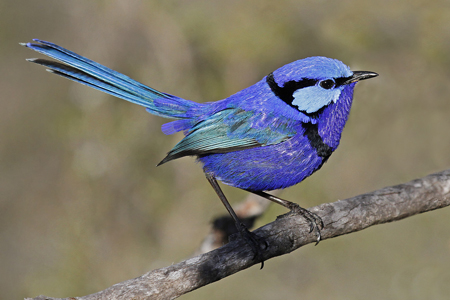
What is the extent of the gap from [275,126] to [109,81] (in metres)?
1.61

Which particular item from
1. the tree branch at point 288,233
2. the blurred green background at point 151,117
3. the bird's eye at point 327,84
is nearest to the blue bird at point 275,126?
the bird's eye at point 327,84

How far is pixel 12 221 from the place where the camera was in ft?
23.1

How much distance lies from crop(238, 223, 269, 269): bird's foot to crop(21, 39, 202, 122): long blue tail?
134cm

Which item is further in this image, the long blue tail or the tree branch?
the long blue tail

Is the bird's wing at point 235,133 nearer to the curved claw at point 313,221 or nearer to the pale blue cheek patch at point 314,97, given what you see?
the pale blue cheek patch at point 314,97

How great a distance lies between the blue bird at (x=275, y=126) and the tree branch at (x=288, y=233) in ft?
0.56

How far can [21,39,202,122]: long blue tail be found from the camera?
4.11 meters

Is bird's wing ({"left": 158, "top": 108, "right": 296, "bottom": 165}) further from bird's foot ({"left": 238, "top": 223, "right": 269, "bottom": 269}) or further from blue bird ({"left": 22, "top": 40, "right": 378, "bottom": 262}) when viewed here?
bird's foot ({"left": 238, "top": 223, "right": 269, "bottom": 269})

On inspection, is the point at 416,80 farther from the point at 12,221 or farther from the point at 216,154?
the point at 12,221

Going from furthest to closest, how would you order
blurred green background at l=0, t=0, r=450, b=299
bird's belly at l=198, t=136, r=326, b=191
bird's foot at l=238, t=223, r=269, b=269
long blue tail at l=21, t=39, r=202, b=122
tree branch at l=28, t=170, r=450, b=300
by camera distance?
blurred green background at l=0, t=0, r=450, b=299, long blue tail at l=21, t=39, r=202, b=122, bird's belly at l=198, t=136, r=326, b=191, bird's foot at l=238, t=223, r=269, b=269, tree branch at l=28, t=170, r=450, b=300

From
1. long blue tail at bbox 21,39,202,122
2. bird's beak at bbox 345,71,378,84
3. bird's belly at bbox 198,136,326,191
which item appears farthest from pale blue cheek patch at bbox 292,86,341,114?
long blue tail at bbox 21,39,202,122

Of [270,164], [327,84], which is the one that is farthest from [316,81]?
[270,164]

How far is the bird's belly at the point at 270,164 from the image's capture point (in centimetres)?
384

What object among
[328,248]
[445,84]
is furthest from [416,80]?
[328,248]
